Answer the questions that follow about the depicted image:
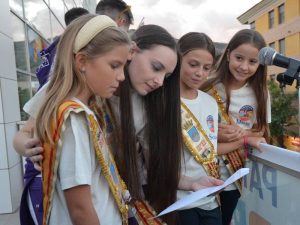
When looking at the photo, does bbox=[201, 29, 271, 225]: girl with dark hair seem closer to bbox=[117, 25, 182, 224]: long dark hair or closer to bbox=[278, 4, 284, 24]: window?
bbox=[117, 25, 182, 224]: long dark hair

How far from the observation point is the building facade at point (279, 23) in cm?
2620

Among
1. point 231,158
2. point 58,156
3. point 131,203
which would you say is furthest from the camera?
point 231,158

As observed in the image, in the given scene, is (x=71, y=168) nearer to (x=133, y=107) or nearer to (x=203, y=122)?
(x=133, y=107)

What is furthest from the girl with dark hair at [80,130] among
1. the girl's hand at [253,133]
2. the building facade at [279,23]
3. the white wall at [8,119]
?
the building facade at [279,23]

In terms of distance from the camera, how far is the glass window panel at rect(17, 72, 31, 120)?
5.48 metres

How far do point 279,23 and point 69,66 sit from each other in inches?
1231

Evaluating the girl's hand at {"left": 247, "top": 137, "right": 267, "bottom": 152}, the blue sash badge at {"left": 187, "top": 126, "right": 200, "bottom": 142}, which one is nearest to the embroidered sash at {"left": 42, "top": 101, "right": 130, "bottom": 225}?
the blue sash badge at {"left": 187, "top": 126, "right": 200, "bottom": 142}

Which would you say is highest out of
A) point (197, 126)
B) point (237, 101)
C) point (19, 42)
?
point (19, 42)

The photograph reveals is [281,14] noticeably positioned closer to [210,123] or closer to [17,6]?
[17,6]

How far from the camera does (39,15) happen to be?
7.65 metres

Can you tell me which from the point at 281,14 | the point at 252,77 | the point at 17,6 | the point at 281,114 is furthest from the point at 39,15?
the point at 281,14

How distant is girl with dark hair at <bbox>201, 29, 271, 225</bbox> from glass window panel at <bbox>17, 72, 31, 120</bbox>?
4039 millimetres

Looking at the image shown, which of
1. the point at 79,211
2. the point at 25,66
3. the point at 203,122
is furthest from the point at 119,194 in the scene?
the point at 25,66

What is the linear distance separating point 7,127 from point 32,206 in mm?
3372
